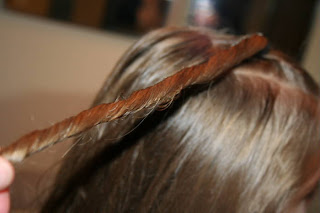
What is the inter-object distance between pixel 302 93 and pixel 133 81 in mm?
269

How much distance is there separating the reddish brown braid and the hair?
4 centimetres

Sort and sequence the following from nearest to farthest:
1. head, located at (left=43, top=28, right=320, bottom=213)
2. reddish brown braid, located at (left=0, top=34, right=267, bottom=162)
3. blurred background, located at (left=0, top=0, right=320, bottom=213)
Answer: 1. reddish brown braid, located at (left=0, top=34, right=267, bottom=162)
2. head, located at (left=43, top=28, right=320, bottom=213)
3. blurred background, located at (left=0, top=0, right=320, bottom=213)

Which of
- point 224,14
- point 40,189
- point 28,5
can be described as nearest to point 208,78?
point 40,189

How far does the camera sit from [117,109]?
247 millimetres

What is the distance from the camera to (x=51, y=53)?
3.89 ft

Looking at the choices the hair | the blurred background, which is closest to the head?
the hair

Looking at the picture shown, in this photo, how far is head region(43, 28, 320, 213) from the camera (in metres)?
0.42

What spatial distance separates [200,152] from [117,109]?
0.20 meters

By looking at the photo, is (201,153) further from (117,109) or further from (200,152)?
(117,109)

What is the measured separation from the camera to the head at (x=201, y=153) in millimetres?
420

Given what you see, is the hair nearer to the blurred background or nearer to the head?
the head

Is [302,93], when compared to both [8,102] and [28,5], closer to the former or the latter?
[8,102]

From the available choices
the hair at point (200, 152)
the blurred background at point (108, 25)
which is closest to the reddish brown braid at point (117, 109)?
the hair at point (200, 152)

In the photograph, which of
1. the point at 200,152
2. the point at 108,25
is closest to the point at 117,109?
the point at 200,152
